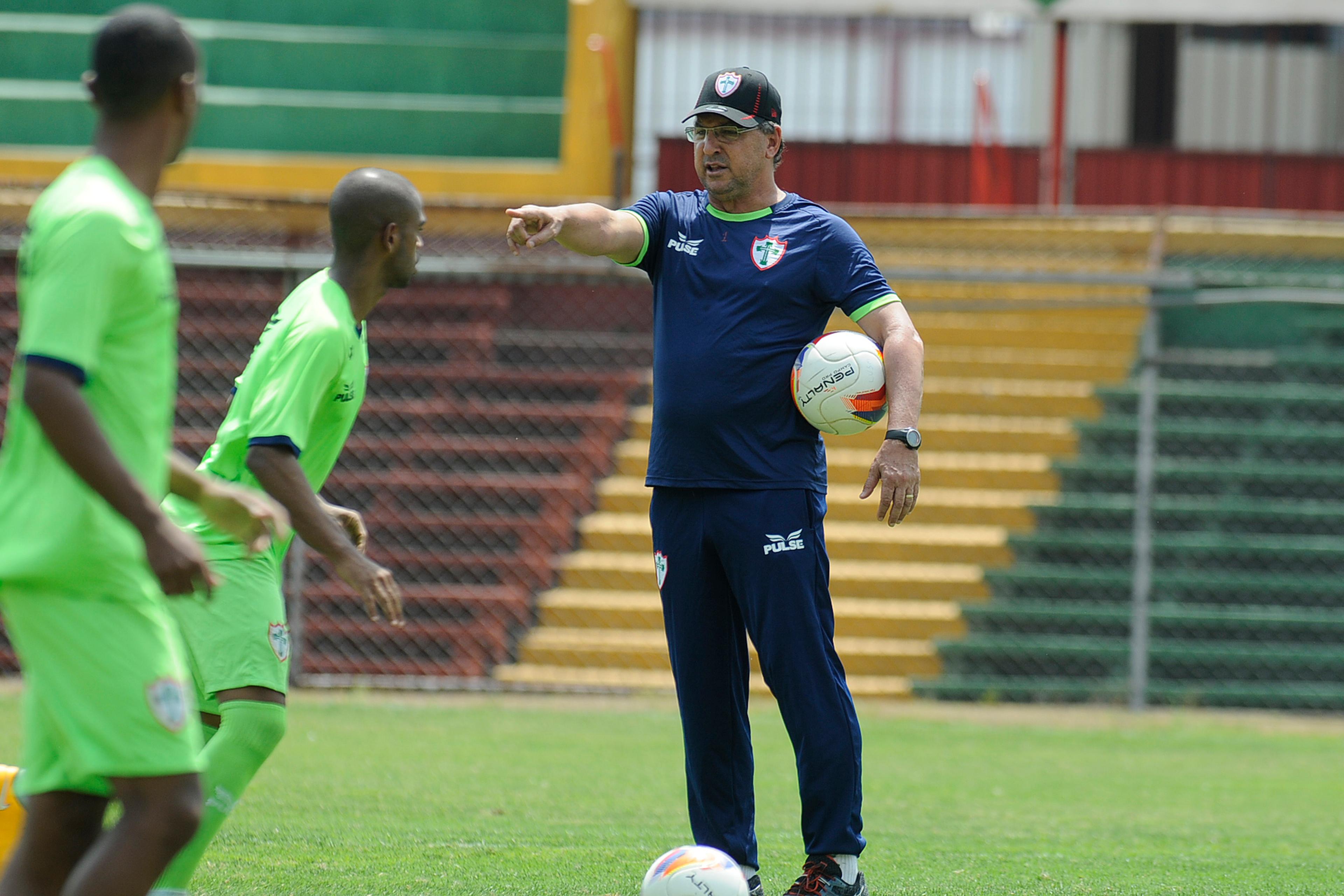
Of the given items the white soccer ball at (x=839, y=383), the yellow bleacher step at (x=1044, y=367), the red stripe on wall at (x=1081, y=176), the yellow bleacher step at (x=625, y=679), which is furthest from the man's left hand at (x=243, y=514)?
the red stripe on wall at (x=1081, y=176)

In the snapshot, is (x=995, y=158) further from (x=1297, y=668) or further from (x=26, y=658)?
(x=26, y=658)

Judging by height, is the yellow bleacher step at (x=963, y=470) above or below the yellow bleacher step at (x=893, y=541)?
above

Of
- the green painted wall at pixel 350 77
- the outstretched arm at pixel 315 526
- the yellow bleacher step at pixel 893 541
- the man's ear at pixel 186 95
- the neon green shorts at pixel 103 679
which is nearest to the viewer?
the neon green shorts at pixel 103 679

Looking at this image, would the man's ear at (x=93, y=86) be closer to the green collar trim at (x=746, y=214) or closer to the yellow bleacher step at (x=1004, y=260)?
the green collar trim at (x=746, y=214)

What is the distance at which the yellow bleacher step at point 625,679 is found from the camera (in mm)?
11383

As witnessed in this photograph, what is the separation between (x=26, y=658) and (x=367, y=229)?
1.64m

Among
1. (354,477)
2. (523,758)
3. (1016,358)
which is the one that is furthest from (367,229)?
(1016,358)

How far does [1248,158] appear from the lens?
15.8 meters

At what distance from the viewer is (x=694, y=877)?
163 inches

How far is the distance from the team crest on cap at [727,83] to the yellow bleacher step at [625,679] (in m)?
6.96

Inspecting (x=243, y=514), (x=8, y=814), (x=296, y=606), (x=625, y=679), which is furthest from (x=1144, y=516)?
(x=243, y=514)

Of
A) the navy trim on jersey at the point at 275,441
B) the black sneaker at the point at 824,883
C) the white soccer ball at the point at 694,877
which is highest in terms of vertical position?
the navy trim on jersey at the point at 275,441

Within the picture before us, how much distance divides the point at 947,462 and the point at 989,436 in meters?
0.44

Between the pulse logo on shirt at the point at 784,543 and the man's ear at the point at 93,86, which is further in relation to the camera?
the pulse logo on shirt at the point at 784,543
